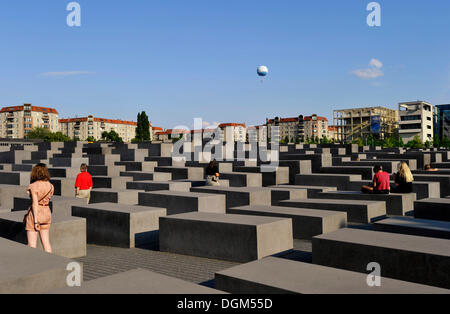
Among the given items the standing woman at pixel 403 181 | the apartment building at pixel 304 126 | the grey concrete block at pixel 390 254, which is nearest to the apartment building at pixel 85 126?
the apartment building at pixel 304 126

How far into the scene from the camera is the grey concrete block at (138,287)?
144 inches

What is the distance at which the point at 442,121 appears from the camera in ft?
420

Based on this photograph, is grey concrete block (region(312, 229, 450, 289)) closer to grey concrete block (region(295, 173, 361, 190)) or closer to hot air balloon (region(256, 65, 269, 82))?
grey concrete block (region(295, 173, 361, 190))

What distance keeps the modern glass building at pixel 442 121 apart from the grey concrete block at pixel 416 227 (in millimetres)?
135707

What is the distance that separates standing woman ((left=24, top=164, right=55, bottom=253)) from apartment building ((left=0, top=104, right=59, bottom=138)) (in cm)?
15118

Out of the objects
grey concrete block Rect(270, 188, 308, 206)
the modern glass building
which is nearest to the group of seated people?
grey concrete block Rect(270, 188, 308, 206)

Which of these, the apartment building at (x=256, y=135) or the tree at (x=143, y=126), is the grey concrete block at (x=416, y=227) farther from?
the tree at (x=143, y=126)

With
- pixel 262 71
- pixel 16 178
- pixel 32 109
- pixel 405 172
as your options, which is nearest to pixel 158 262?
pixel 405 172

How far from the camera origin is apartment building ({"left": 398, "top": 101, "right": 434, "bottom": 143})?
374 ft
